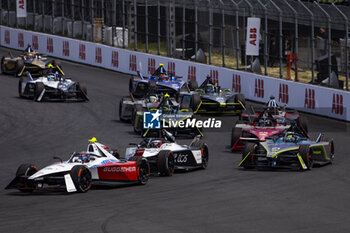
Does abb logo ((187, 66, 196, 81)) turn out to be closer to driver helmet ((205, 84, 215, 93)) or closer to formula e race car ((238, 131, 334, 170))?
driver helmet ((205, 84, 215, 93))

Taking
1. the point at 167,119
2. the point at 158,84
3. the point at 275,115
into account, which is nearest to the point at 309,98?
the point at 275,115

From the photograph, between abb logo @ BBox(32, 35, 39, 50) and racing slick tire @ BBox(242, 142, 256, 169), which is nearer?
racing slick tire @ BBox(242, 142, 256, 169)

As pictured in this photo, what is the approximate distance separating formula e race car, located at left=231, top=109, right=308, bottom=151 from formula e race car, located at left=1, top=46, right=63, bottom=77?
17.1 m

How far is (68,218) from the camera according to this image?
1384 cm

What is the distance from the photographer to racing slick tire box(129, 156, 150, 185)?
58.2 feet

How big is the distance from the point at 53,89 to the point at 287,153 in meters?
15.7

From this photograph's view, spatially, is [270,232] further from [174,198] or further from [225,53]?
[225,53]

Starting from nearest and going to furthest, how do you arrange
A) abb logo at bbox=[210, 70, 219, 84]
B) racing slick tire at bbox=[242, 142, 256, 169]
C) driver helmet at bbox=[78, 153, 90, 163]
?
driver helmet at bbox=[78, 153, 90, 163], racing slick tire at bbox=[242, 142, 256, 169], abb logo at bbox=[210, 70, 219, 84]

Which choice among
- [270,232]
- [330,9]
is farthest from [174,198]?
[330,9]

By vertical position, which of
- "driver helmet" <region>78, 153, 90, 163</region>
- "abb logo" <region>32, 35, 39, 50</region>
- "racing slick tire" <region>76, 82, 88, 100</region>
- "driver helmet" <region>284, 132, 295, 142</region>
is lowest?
"racing slick tire" <region>76, 82, 88, 100</region>

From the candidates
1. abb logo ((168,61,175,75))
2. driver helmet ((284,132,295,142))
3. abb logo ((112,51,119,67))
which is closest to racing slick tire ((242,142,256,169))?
driver helmet ((284,132,295,142))

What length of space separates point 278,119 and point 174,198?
9634mm

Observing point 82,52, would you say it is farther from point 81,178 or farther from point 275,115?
point 81,178

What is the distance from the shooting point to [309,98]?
31219 mm
